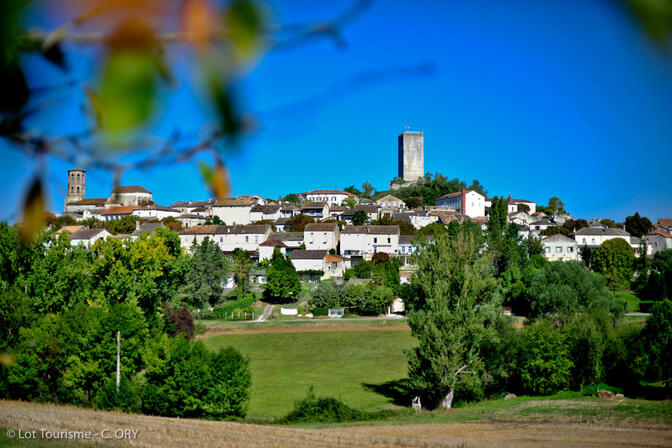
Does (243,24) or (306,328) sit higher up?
(243,24)

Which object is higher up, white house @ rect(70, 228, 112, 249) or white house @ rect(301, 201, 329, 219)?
white house @ rect(301, 201, 329, 219)

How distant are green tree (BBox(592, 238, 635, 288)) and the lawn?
3129 cm

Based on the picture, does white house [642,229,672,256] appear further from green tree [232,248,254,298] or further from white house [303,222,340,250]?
green tree [232,248,254,298]

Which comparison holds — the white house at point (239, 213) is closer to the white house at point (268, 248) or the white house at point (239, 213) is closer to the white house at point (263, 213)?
the white house at point (263, 213)

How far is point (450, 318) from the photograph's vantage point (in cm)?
2820

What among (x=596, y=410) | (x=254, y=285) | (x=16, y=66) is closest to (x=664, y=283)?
(x=596, y=410)

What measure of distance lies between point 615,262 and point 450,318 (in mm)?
47846

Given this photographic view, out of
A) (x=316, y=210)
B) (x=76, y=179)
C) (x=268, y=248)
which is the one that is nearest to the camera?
(x=76, y=179)

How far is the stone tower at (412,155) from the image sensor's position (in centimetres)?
16788

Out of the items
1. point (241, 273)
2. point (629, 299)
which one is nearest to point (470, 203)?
point (629, 299)

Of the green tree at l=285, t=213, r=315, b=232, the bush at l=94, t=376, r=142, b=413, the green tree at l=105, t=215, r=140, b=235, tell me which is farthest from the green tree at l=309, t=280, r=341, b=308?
the green tree at l=105, t=215, r=140, b=235

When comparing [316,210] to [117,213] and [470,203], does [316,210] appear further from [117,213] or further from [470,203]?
[117,213]

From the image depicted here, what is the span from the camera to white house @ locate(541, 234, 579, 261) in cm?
7819

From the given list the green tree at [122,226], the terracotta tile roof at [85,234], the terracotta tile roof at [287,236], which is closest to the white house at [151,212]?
the green tree at [122,226]
